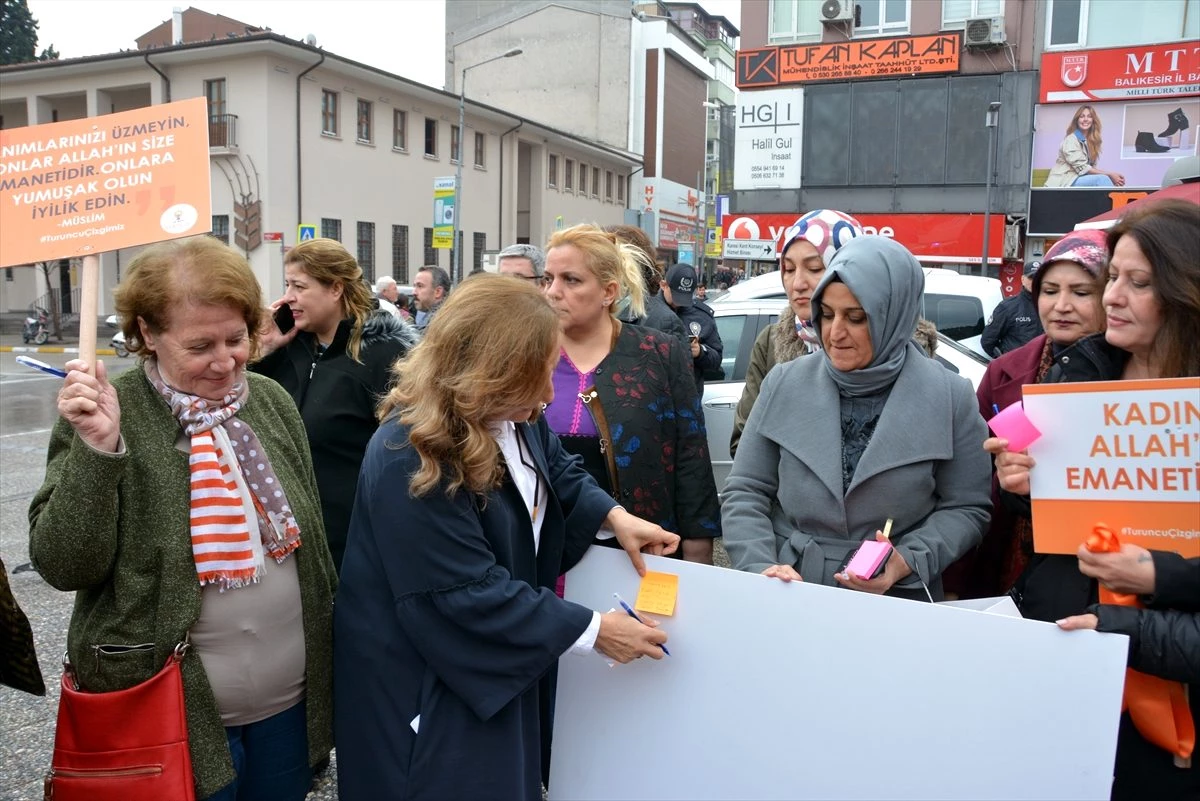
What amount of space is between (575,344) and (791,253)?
91cm

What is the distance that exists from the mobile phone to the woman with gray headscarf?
200cm

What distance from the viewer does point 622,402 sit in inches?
122

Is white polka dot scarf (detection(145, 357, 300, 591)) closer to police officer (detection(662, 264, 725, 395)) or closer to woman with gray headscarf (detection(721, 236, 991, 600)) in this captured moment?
woman with gray headscarf (detection(721, 236, 991, 600))

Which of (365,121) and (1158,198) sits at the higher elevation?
(365,121)

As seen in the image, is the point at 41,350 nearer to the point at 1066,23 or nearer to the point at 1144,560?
the point at 1144,560

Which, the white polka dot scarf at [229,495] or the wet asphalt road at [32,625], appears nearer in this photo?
the white polka dot scarf at [229,495]

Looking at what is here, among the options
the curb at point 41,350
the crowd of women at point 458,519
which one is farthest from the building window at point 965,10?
the crowd of women at point 458,519

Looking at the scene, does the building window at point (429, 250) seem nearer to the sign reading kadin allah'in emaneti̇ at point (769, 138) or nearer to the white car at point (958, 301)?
the sign reading kadin allah'in emaneti̇ at point (769, 138)

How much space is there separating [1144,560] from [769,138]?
86.1ft

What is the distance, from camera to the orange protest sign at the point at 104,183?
2.07m

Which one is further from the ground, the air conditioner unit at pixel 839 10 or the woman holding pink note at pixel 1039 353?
the air conditioner unit at pixel 839 10

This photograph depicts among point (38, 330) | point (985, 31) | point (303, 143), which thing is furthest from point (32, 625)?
point (303, 143)

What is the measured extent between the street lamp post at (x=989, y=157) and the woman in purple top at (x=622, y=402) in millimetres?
21286

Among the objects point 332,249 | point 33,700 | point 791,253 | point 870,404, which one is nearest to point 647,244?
point 791,253
